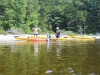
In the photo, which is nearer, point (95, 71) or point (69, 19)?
point (95, 71)

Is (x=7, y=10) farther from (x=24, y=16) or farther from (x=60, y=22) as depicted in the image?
(x=60, y=22)

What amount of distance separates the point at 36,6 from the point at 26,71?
54.8 meters

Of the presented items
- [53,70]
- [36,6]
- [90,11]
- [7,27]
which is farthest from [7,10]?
[53,70]

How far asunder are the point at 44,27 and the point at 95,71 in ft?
180

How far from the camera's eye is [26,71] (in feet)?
31.5

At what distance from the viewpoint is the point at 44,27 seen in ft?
211

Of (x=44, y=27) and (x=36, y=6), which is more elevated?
(x=36, y=6)

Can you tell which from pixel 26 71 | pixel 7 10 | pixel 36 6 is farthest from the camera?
pixel 36 6

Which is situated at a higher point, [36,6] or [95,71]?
[36,6]

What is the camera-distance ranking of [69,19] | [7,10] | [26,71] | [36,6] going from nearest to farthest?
[26,71]
[7,10]
[36,6]
[69,19]

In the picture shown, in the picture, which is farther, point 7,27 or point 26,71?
point 7,27

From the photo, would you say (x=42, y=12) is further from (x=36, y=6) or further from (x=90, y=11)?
(x=90, y=11)

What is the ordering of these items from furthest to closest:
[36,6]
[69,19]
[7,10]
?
[69,19] < [36,6] < [7,10]

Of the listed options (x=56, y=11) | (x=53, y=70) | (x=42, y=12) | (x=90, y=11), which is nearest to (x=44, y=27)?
(x=42, y=12)
